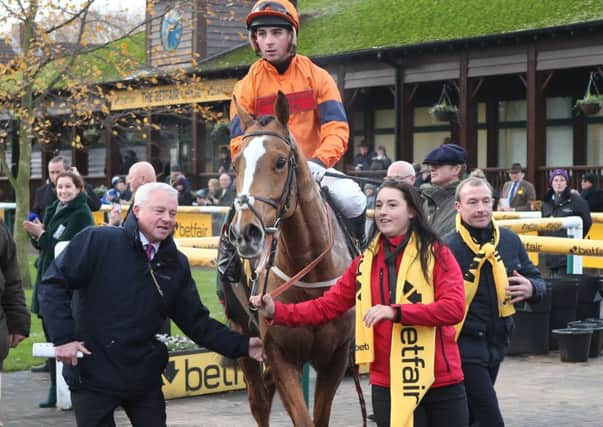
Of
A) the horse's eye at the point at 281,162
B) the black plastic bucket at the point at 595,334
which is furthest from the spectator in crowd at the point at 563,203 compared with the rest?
the horse's eye at the point at 281,162

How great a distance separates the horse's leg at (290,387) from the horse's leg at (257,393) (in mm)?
1048

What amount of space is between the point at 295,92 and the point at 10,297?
6.74 ft

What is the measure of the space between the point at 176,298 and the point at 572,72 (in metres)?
19.7

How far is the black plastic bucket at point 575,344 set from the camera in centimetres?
1034

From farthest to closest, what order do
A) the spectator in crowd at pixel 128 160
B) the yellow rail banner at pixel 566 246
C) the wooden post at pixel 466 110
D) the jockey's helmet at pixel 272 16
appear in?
the spectator in crowd at pixel 128 160 < the wooden post at pixel 466 110 < the yellow rail banner at pixel 566 246 < the jockey's helmet at pixel 272 16

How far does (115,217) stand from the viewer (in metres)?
9.45

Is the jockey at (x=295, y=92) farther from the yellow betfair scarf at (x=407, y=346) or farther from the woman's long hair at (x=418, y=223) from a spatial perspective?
the yellow betfair scarf at (x=407, y=346)

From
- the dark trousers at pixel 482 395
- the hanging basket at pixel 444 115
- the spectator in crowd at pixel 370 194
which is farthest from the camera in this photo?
the hanging basket at pixel 444 115

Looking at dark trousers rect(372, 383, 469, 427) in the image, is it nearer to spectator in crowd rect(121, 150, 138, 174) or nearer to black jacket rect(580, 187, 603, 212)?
black jacket rect(580, 187, 603, 212)

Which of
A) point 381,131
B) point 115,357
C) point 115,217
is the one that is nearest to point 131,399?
point 115,357

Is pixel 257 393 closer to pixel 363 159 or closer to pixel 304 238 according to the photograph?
pixel 304 238

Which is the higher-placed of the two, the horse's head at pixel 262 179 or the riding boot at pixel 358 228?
the horse's head at pixel 262 179

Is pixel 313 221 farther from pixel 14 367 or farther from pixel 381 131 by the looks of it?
pixel 381 131

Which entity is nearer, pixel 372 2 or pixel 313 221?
pixel 313 221
